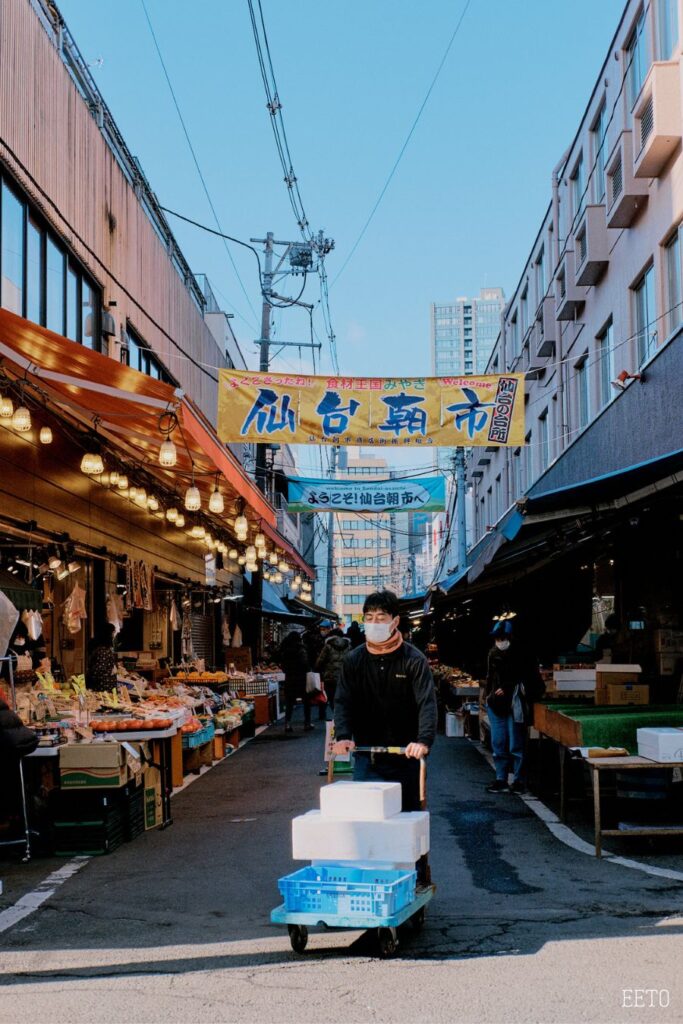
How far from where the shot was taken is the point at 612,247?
59.8ft

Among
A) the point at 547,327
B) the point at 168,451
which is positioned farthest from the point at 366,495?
the point at 168,451

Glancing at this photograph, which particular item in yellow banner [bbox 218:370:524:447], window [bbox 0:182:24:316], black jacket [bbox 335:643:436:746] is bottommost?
black jacket [bbox 335:643:436:746]

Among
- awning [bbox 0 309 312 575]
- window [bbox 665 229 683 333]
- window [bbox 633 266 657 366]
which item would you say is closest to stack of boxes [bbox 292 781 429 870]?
awning [bbox 0 309 312 575]

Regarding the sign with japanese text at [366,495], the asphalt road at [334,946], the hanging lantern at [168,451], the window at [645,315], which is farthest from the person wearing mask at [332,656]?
the asphalt road at [334,946]

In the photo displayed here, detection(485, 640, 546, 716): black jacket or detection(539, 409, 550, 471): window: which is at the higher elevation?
detection(539, 409, 550, 471): window

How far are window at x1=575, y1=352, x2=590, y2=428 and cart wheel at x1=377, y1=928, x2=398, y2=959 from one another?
57.2 feet

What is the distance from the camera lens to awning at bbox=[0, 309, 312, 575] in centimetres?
887

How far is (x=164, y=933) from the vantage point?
6.28 metres

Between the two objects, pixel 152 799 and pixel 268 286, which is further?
pixel 268 286

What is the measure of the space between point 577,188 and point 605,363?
538cm

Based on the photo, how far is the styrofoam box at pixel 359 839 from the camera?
5816 mm

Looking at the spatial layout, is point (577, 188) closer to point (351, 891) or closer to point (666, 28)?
point (666, 28)

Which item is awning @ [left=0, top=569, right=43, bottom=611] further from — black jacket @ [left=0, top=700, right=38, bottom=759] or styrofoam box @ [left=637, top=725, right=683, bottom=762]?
styrofoam box @ [left=637, top=725, right=683, bottom=762]

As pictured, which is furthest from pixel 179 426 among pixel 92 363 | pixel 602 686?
pixel 602 686
